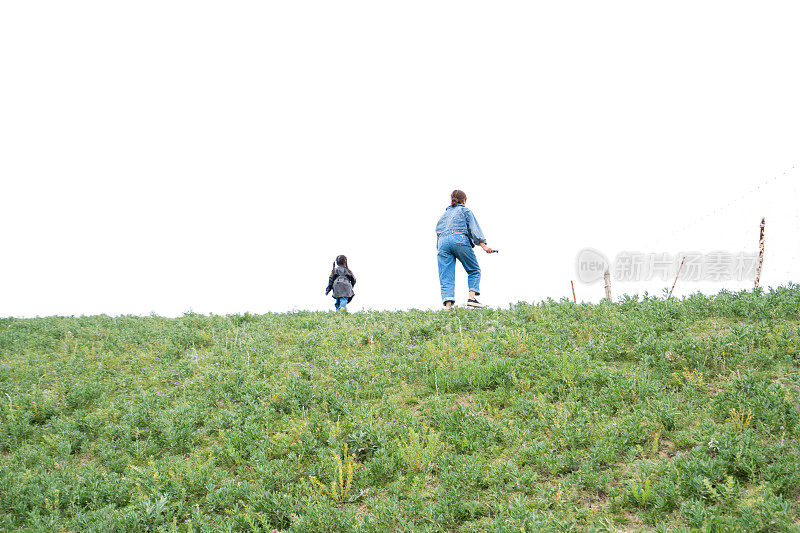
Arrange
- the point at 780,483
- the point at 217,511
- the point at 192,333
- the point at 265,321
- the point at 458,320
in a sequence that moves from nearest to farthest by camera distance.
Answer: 1. the point at 780,483
2. the point at 217,511
3. the point at 458,320
4. the point at 192,333
5. the point at 265,321

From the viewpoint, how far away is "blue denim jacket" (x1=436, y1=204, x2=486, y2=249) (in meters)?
12.7

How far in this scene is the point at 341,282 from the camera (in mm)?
16984

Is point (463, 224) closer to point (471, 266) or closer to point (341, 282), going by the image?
point (471, 266)

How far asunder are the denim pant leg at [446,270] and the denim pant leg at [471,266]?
247mm

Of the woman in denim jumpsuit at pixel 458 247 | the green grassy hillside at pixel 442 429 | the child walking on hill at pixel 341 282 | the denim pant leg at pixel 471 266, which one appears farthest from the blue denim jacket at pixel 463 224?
the child walking on hill at pixel 341 282

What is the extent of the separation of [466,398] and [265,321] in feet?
22.2

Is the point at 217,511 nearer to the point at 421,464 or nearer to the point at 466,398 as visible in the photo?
the point at 421,464

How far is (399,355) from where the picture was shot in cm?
895

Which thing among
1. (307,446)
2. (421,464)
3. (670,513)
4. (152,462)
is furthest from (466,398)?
(152,462)

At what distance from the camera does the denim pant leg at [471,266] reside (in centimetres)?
1272

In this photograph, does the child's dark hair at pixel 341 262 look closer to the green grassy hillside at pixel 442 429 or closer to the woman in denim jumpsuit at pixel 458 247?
the woman in denim jumpsuit at pixel 458 247

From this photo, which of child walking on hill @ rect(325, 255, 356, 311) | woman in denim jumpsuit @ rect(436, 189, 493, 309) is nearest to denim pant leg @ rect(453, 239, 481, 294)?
woman in denim jumpsuit @ rect(436, 189, 493, 309)

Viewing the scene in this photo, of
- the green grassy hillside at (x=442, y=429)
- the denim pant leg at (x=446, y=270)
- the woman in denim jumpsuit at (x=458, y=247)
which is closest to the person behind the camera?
the green grassy hillside at (x=442, y=429)
